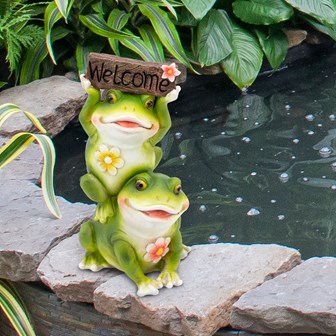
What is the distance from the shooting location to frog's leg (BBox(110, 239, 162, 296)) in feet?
8.79

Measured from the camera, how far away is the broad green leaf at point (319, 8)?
5031mm

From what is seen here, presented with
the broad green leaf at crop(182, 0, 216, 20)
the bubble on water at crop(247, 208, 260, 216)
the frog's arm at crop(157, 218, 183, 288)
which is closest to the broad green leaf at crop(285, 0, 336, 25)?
the broad green leaf at crop(182, 0, 216, 20)

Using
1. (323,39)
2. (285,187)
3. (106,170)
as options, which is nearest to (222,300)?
(106,170)

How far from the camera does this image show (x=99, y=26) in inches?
180

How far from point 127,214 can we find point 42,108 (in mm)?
1567

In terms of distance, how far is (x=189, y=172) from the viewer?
13.1ft

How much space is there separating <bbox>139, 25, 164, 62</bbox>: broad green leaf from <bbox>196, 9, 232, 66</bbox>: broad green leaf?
264mm

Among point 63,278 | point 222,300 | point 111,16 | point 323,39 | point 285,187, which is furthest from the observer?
point 323,39

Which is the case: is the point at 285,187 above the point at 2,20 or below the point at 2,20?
below

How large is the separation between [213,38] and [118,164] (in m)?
2.30

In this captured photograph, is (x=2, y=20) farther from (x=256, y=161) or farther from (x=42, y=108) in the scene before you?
(x=256, y=161)

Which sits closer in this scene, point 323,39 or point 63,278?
point 63,278

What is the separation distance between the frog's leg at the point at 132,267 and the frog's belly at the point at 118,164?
0.52 ft

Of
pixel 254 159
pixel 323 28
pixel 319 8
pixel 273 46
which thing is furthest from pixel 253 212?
pixel 323 28
